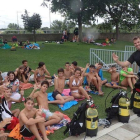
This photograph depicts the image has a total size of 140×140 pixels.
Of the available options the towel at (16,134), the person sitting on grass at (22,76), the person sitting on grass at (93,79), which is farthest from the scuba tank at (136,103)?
the person sitting on grass at (22,76)

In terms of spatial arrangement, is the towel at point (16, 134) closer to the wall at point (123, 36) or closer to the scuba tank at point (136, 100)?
the scuba tank at point (136, 100)

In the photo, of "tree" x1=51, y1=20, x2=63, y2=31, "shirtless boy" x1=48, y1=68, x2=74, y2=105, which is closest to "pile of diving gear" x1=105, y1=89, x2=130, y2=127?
"shirtless boy" x1=48, y1=68, x2=74, y2=105

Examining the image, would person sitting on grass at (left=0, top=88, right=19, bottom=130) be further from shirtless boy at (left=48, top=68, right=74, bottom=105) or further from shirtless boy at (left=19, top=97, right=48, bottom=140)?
shirtless boy at (left=48, top=68, right=74, bottom=105)

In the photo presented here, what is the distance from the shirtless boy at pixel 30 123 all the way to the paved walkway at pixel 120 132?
644mm

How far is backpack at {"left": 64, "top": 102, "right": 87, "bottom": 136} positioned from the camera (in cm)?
388

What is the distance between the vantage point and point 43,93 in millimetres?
4930

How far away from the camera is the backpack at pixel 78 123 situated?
3.88 meters

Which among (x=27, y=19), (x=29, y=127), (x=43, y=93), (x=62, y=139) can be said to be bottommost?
(x=62, y=139)

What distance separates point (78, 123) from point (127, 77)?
3905mm

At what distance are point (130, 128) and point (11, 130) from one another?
266cm

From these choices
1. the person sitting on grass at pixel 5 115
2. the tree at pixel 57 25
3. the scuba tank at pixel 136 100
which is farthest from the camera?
the tree at pixel 57 25

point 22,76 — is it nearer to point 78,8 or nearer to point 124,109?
point 124,109

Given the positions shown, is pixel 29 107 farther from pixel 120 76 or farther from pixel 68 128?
pixel 120 76

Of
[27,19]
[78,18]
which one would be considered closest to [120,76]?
[27,19]
